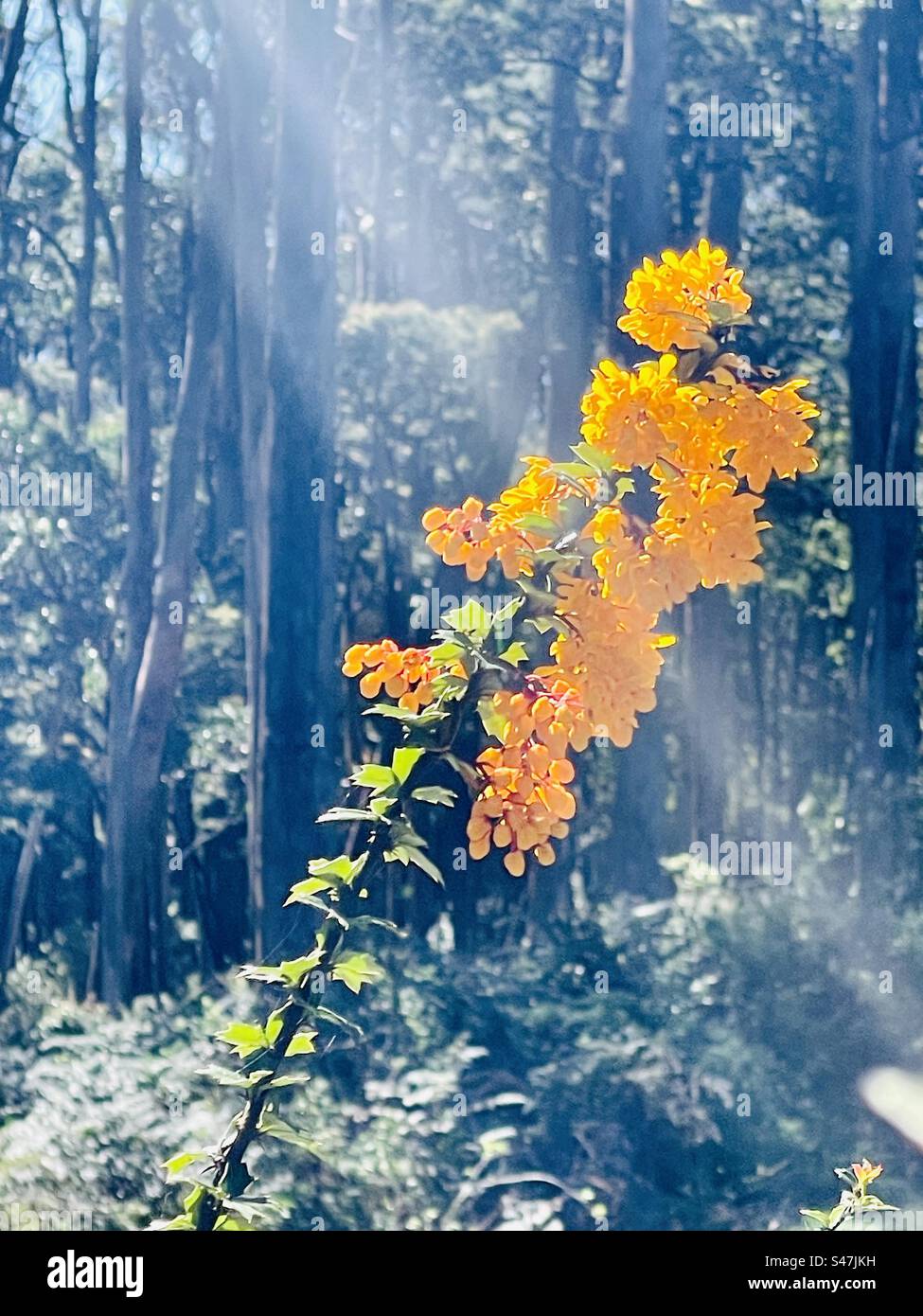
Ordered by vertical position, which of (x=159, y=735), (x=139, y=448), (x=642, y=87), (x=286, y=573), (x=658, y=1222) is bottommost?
(x=658, y=1222)

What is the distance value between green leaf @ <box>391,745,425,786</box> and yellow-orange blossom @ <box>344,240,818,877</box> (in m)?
0.05

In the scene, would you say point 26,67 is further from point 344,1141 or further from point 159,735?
point 344,1141

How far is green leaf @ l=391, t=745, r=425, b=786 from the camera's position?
3.08ft

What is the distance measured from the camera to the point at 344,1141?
2.59 metres

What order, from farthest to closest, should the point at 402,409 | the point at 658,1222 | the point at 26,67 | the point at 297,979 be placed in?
the point at 402,409 < the point at 26,67 < the point at 658,1222 < the point at 297,979

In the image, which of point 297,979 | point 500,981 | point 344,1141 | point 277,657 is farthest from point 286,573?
point 297,979

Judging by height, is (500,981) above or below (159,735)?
below

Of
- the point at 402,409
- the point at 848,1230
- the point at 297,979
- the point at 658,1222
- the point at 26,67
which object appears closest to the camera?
the point at 297,979

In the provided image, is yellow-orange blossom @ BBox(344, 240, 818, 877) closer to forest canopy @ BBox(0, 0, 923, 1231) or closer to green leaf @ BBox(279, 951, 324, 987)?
green leaf @ BBox(279, 951, 324, 987)

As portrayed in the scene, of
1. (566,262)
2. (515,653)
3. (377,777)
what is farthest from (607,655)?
(566,262)

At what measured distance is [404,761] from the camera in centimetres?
94

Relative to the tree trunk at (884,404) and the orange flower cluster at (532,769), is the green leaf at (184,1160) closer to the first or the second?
the orange flower cluster at (532,769)

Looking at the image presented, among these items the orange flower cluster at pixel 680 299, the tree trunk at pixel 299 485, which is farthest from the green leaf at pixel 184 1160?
the tree trunk at pixel 299 485

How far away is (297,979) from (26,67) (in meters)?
2.48
